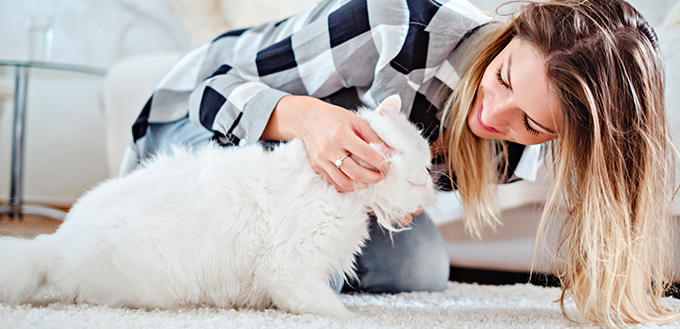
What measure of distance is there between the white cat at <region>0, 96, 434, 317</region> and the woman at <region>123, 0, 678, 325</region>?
0.06 m

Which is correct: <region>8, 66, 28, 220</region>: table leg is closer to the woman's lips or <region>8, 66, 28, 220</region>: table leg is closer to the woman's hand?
the woman's hand

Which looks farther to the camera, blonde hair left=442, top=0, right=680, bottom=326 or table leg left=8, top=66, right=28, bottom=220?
table leg left=8, top=66, right=28, bottom=220

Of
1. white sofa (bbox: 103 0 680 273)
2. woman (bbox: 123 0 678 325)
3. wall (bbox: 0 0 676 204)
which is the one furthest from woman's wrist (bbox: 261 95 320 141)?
wall (bbox: 0 0 676 204)

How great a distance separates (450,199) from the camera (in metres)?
1.45

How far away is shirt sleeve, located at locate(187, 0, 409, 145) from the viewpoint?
1.09m

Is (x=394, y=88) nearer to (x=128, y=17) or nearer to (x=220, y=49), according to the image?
(x=220, y=49)

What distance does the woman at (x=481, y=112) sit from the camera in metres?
0.88

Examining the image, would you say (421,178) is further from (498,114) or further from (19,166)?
(19,166)

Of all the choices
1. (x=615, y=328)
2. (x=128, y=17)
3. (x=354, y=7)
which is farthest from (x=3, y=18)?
(x=615, y=328)

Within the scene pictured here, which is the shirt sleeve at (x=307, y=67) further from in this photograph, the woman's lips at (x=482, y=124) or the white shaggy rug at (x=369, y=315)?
the white shaggy rug at (x=369, y=315)

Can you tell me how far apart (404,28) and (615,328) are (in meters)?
0.69

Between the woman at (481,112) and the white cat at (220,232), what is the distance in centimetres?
6

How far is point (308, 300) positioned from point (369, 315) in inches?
5.0

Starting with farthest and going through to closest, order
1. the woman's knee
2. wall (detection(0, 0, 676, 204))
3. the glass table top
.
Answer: wall (detection(0, 0, 676, 204)), the glass table top, the woman's knee
